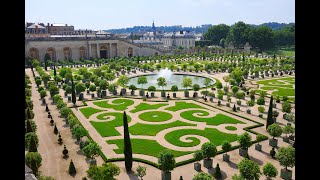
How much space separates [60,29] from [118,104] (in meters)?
122

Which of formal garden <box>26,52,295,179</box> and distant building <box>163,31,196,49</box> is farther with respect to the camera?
distant building <box>163,31,196,49</box>

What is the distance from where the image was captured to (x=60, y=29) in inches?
6304

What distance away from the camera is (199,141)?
34844 mm

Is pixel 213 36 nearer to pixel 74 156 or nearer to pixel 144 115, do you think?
pixel 144 115

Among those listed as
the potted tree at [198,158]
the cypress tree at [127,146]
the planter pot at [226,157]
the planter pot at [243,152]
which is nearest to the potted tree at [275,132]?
the planter pot at [243,152]

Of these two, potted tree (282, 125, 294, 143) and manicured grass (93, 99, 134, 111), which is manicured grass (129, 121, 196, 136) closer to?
manicured grass (93, 99, 134, 111)

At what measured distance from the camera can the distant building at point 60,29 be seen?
154125 mm

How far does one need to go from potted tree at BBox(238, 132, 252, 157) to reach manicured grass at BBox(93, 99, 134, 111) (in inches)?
902

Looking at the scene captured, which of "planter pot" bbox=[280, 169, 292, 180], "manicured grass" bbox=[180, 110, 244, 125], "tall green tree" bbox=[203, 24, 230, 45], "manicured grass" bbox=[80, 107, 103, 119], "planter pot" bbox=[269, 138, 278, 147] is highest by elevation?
"tall green tree" bbox=[203, 24, 230, 45]

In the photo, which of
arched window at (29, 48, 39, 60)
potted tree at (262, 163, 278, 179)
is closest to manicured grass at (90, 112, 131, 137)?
potted tree at (262, 163, 278, 179)

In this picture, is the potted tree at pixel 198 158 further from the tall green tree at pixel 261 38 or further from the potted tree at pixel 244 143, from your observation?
the tall green tree at pixel 261 38

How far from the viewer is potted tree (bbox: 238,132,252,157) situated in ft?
101
